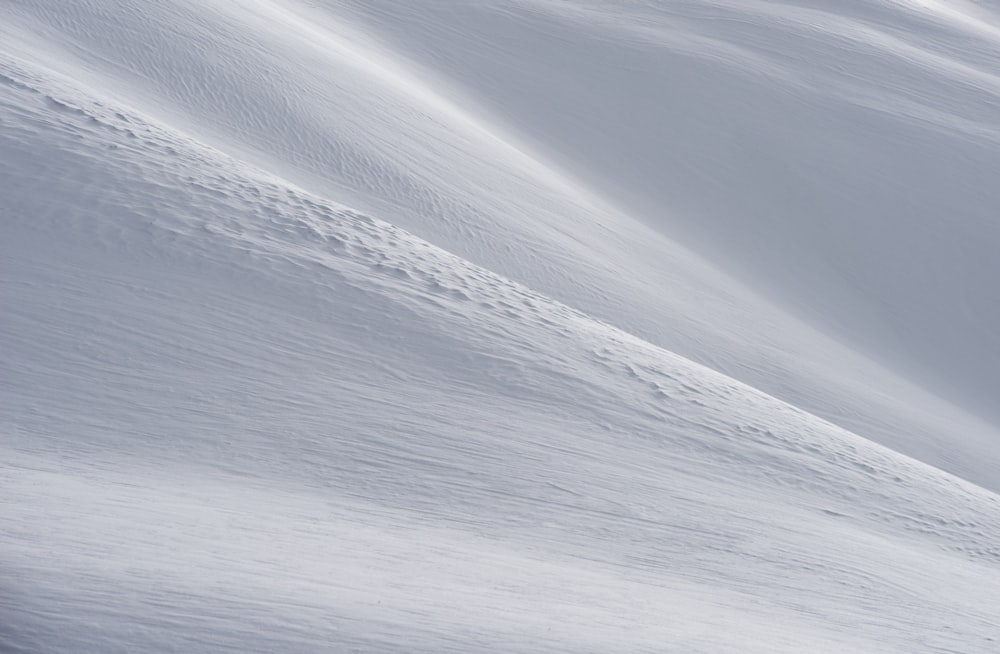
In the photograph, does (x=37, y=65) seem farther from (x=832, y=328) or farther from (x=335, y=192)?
(x=832, y=328)

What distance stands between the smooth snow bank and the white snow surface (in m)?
0.06

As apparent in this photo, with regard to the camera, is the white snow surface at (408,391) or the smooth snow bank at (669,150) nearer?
the white snow surface at (408,391)

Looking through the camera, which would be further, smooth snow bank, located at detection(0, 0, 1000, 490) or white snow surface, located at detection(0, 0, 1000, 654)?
smooth snow bank, located at detection(0, 0, 1000, 490)

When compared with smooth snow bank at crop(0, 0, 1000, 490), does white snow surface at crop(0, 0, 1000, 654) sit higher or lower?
lower

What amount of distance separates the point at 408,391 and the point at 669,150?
25.3 feet

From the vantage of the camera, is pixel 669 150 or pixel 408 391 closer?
pixel 408 391

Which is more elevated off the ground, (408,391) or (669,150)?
(669,150)

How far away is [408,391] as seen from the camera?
150 inches

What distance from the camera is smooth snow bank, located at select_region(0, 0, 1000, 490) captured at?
735 centimetres

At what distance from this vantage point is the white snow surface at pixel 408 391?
2.51 m

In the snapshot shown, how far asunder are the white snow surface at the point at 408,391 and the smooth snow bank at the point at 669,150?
55 mm

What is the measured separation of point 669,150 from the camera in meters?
11.0

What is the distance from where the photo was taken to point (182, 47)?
7844 millimetres

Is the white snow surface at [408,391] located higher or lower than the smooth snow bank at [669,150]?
lower
